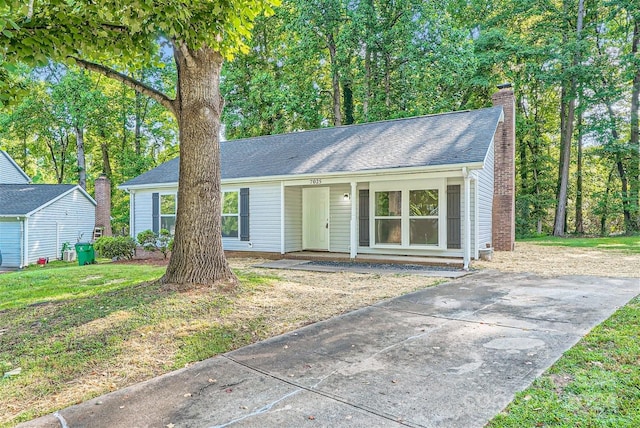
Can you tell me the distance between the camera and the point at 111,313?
4.89 metres

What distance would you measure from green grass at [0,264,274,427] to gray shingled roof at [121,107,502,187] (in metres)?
5.79

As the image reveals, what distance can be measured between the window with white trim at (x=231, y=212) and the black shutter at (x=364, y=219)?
4.24m

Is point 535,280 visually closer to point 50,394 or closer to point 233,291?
point 233,291

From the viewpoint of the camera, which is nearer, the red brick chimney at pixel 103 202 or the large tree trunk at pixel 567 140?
the large tree trunk at pixel 567 140

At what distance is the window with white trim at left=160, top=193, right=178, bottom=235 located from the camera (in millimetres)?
14031

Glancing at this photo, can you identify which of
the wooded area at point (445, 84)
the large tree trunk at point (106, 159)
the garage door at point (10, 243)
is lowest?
the garage door at point (10, 243)

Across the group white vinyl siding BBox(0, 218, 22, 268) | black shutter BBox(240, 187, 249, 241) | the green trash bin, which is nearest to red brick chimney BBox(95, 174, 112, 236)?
white vinyl siding BBox(0, 218, 22, 268)

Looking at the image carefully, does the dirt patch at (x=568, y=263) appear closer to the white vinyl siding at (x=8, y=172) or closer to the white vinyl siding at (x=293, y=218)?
the white vinyl siding at (x=293, y=218)

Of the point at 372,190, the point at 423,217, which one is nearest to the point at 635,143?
the point at 423,217

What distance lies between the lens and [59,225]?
20656 millimetres

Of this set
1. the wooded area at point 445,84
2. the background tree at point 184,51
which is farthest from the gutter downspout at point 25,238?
the background tree at point 184,51

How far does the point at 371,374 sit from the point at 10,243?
21.9m

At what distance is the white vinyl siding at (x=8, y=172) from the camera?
23.6m

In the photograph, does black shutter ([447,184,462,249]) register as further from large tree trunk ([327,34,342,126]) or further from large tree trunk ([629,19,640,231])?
large tree trunk ([629,19,640,231])
